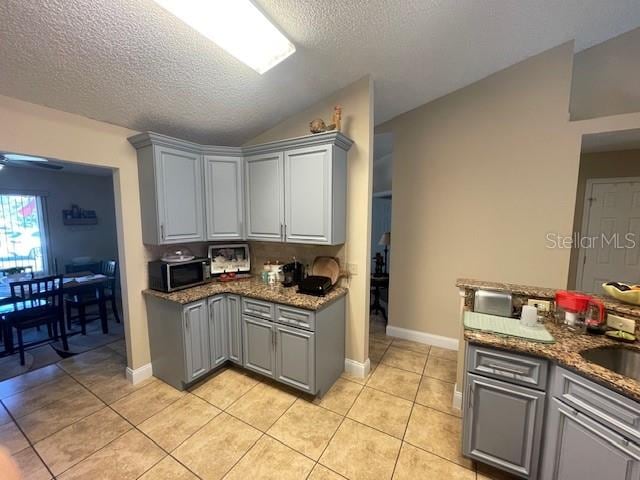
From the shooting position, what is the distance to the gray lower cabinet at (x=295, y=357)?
2.20m

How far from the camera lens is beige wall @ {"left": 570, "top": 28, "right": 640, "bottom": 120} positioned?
2.54m

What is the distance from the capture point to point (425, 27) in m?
1.93

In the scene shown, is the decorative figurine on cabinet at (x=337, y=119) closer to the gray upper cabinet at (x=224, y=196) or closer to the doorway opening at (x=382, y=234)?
the gray upper cabinet at (x=224, y=196)

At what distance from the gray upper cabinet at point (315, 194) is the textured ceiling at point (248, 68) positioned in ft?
2.21

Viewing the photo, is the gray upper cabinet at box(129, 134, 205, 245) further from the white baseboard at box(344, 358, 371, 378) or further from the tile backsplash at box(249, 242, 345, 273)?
the white baseboard at box(344, 358, 371, 378)

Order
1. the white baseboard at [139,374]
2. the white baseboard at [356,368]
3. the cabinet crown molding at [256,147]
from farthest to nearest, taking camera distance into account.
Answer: the white baseboard at [356,368]
the white baseboard at [139,374]
the cabinet crown molding at [256,147]

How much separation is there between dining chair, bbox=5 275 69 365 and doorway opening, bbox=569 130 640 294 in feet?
22.1

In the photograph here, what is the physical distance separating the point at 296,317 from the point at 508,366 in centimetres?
148

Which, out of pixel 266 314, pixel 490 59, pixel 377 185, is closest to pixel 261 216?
pixel 266 314

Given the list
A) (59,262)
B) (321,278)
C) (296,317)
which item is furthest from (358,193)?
(59,262)

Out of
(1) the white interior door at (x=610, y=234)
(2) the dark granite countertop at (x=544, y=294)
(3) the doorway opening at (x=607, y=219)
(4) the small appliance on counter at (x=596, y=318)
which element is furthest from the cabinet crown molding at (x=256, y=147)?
(1) the white interior door at (x=610, y=234)

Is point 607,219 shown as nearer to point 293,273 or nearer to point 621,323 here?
point 621,323

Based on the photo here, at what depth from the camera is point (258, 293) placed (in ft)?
7.95

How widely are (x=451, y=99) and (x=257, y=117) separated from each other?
87.1 inches
